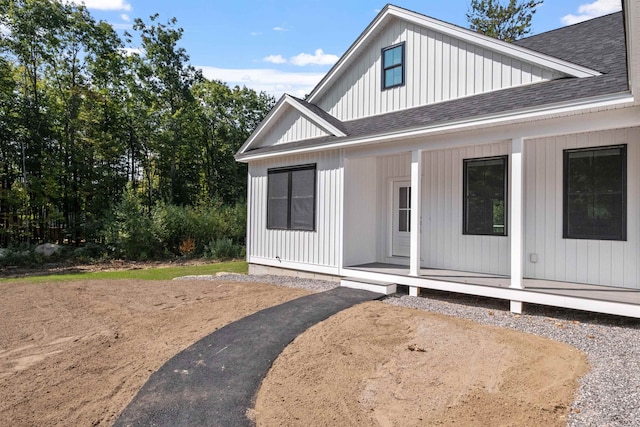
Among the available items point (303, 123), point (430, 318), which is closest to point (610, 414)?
point (430, 318)

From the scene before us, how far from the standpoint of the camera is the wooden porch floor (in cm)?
503

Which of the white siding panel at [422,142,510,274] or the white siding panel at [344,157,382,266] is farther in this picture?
the white siding panel at [344,157,382,266]

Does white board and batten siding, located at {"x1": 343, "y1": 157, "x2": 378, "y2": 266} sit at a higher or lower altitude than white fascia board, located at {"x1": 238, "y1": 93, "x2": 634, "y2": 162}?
lower

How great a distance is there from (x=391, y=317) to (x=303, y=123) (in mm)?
5180

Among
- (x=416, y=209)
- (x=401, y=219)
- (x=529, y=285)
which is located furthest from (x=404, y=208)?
(x=529, y=285)

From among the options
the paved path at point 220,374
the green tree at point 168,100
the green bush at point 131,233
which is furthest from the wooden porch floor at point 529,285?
the green tree at point 168,100

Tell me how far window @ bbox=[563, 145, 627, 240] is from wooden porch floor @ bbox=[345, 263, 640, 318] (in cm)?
86

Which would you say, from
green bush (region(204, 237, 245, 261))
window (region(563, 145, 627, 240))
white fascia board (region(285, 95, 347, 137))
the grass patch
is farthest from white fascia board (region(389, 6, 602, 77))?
green bush (region(204, 237, 245, 261))

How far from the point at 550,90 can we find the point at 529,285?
3103mm

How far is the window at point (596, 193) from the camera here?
5660mm

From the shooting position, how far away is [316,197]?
8.24 metres

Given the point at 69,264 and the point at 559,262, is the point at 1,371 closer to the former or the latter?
the point at 559,262

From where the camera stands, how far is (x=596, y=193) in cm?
584

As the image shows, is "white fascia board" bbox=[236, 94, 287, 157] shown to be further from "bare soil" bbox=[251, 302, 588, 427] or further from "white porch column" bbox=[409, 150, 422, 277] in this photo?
"bare soil" bbox=[251, 302, 588, 427]
